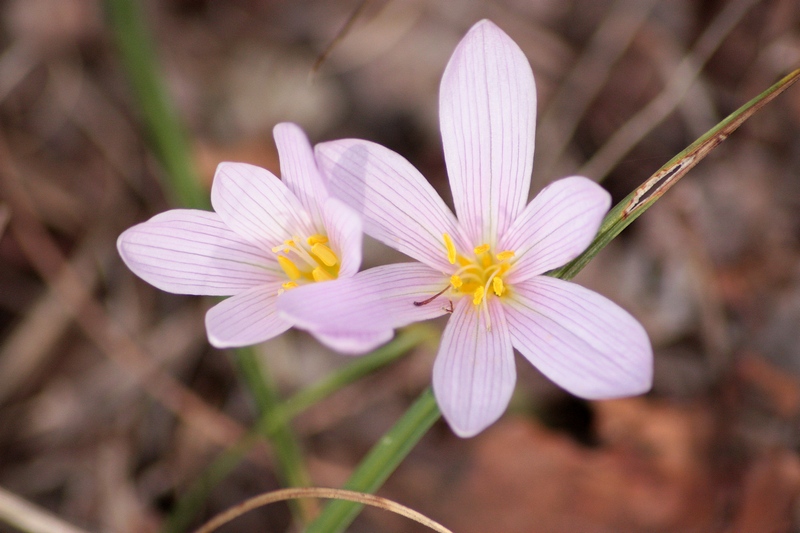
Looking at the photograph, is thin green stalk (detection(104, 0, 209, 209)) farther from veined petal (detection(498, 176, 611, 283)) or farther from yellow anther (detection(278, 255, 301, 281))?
veined petal (detection(498, 176, 611, 283))

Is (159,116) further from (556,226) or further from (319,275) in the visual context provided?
(556,226)

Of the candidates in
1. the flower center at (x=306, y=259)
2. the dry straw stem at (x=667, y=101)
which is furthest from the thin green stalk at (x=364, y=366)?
the dry straw stem at (x=667, y=101)

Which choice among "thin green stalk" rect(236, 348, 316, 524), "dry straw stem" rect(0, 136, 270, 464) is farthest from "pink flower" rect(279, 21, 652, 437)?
"dry straw stem" rect(0, 136, 270, 464)

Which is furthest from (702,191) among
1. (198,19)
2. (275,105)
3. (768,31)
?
(198,19)

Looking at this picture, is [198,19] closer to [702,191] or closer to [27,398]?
[27,398]

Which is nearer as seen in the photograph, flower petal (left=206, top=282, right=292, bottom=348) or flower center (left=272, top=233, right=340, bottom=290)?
flower petal (left=206, top=282, right=292, bottom=348)

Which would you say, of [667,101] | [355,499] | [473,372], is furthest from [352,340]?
[667,101]
